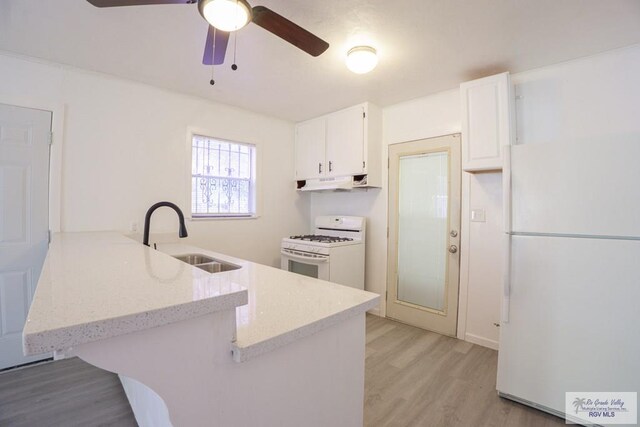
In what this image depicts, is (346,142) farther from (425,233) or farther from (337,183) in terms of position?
(425,233)

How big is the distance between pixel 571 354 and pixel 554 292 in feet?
1.21

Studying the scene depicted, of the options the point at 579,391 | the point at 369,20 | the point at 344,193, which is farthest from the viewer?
the point at 344,193

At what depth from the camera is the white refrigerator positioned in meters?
1.55

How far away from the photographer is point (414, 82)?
2.73m

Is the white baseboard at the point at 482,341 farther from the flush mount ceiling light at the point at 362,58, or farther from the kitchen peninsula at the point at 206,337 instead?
the flush mount ceiling light at the point at 362,58

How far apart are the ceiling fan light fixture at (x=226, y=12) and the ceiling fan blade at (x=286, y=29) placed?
0.20 ft

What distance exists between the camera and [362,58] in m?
2.08

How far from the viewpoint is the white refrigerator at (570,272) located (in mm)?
1552

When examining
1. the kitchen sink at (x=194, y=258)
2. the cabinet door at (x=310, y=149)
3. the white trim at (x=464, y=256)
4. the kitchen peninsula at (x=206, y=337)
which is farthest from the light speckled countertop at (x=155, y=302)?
the cabinet door at (x=310, y=149)

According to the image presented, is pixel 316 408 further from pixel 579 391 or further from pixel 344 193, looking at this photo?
pixel 344 193

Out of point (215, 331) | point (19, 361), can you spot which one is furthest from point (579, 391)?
point (19, 361)

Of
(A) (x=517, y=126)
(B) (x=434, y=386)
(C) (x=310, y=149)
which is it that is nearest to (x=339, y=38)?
(A) (x=517, y=126)

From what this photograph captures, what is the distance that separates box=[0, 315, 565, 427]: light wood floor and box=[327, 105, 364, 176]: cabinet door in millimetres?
1995

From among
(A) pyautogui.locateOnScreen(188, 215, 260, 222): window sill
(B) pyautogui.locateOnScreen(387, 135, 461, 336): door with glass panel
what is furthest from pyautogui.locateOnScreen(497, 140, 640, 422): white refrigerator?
(A) pyautogui.locateOnScreen(188, 215, 260, 222): window sill
